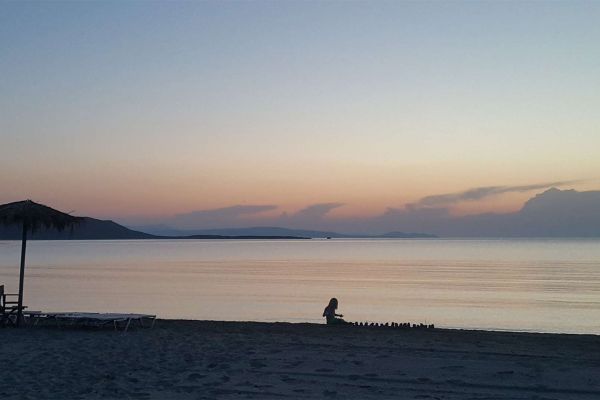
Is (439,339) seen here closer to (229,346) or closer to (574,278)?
(229,346)

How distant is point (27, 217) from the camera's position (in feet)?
46.2

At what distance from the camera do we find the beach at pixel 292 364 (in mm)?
7914

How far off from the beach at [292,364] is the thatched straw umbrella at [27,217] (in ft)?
6.51

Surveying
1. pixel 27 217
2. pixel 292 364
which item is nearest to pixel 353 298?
pixel 27 217

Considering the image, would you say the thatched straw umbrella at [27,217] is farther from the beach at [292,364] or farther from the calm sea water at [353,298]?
the calm sea water at [353,298]

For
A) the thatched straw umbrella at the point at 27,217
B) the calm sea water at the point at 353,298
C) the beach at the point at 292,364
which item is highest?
the thatched straw umbrella at the point at 27,217

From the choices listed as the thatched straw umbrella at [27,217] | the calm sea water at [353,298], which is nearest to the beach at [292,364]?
the thatched straw umbrella at [27,217]

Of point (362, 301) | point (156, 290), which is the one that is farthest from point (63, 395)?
point (156, 290)

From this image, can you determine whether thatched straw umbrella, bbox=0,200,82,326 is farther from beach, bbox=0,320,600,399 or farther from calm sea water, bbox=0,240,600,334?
calm sea water, bbox=0,240,600,334

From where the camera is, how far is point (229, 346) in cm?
1136

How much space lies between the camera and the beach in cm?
791

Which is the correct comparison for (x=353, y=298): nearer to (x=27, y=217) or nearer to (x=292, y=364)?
(x=27, y=217)

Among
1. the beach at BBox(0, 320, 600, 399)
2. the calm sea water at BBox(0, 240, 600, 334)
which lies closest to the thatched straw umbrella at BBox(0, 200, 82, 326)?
the beach at BBox(0, 320, 600, 399)

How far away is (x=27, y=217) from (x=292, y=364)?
765 cm
